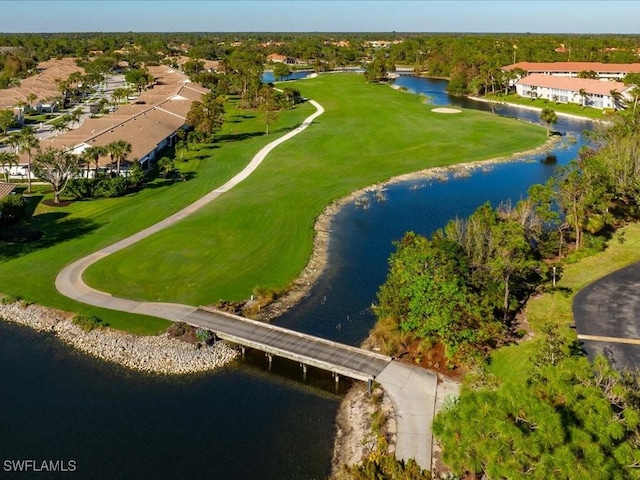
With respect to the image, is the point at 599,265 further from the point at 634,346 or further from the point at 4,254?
the point at 4,254

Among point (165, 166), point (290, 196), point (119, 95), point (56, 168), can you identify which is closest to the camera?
point (56, 168)

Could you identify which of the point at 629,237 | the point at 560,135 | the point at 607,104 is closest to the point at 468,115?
the point at 560,135

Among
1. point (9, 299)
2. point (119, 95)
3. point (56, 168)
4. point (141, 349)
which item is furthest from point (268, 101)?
point (141, 349)

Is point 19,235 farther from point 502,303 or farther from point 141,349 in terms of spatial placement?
point 502,303

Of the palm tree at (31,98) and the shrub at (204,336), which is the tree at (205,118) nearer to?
the palm tree at (31,98)

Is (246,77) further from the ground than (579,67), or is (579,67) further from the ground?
(579,67)

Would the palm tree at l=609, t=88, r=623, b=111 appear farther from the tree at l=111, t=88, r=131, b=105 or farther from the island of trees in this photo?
the tree at l=111, t=88, r=131, b=105

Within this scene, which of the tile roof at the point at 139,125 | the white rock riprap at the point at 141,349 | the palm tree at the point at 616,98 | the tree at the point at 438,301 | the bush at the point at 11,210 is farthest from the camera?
the palm tree at the point at 616,98

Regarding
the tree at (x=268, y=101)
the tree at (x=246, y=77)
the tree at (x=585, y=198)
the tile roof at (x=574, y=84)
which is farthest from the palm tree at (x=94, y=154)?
the tile roof at (x=574, y=84)
